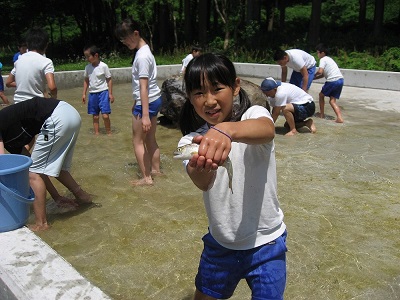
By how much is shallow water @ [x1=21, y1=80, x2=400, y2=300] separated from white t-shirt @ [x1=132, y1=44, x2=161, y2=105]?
3.44ft

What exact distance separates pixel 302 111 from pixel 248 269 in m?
6.05

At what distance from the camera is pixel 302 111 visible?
25.9 feet

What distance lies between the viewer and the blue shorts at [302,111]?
7875mm

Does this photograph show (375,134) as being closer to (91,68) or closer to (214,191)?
(91,68)

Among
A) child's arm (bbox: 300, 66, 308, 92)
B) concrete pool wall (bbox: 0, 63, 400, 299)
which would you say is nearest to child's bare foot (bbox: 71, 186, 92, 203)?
concrete pool wall (bbox: 0, 63, 400, 299)

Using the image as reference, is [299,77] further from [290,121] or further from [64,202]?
[64,202]

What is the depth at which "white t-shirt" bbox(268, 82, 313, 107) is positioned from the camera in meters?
7.77

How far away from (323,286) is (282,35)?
1804cm

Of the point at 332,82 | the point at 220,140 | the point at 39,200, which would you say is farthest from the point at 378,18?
the point at 220,140

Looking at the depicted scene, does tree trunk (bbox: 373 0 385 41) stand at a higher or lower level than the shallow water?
higher

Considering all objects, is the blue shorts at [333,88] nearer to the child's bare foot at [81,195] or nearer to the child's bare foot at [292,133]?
the child's bare foot at [292,133]

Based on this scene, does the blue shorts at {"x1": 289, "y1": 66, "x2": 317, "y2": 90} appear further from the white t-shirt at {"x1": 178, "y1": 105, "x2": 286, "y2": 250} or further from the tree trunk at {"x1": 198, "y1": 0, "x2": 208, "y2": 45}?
the tree trunk at {"x1": 198, "y1": 0, "x2": 208, "y2": 45}

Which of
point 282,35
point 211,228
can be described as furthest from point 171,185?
point 282,35

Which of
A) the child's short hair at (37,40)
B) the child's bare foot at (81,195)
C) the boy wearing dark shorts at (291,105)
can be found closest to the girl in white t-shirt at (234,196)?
the child's bare foot at (81,195)
